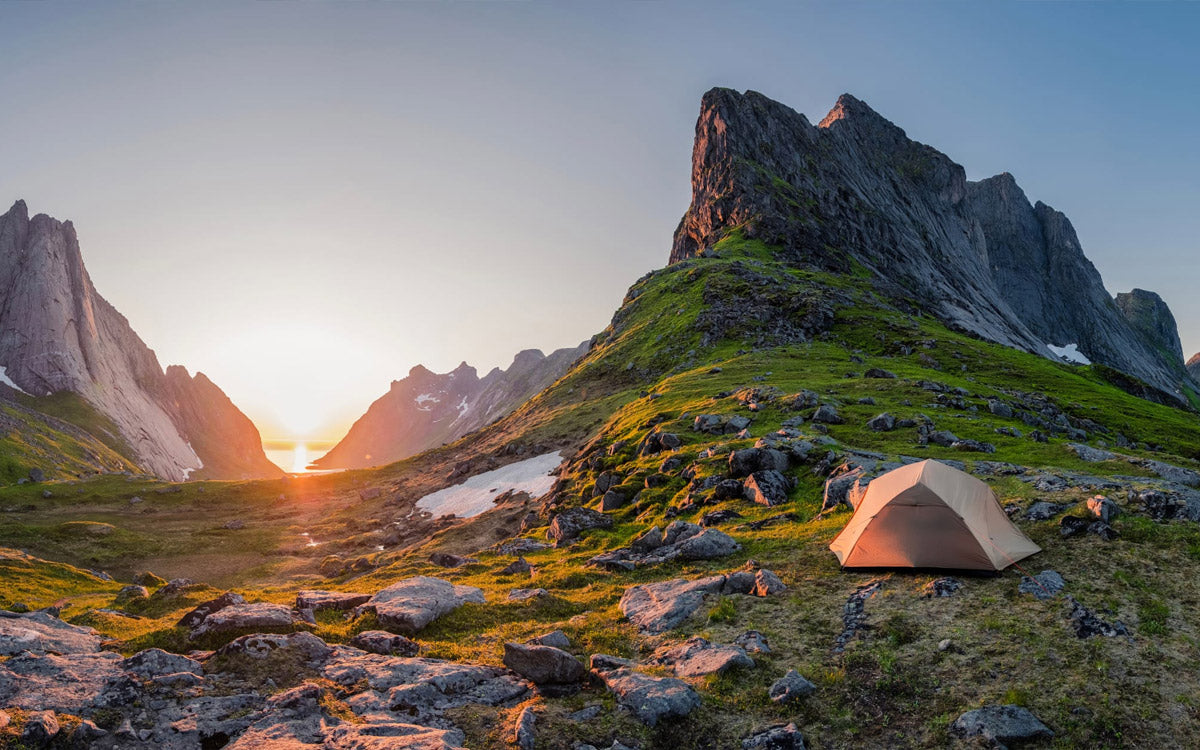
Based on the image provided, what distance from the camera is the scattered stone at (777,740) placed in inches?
477

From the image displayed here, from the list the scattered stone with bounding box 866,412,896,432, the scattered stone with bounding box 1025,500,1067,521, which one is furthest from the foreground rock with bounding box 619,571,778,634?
the scattered stone with bounding box 866,412,896,432

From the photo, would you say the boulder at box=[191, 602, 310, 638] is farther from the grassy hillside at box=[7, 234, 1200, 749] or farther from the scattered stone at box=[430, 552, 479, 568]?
the scattered stone at box=[430, 552, 479, 568]

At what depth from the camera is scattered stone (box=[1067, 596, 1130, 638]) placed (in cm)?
1462

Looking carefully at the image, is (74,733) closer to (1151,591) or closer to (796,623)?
(796,623)

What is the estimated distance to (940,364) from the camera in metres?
74.3

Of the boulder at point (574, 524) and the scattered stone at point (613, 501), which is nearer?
the boulder at point (574, 524)

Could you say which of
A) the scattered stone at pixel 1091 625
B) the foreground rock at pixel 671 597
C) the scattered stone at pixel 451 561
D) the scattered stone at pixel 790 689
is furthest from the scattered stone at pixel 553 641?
the scattered stone at pixel 451 561

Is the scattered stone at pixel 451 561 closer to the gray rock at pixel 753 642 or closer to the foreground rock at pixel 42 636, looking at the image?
the foreground rock at pixel 42 636

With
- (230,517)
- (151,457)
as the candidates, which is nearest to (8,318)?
(151,457)

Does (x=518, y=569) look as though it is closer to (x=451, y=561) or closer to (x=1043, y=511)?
(x=451, y=561)

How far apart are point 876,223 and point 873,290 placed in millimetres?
49086

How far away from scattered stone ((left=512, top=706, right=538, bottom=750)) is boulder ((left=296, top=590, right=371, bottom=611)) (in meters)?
10.6

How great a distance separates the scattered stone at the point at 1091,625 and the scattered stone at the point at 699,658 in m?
8.81

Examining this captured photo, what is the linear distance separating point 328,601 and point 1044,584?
24.3 metres
